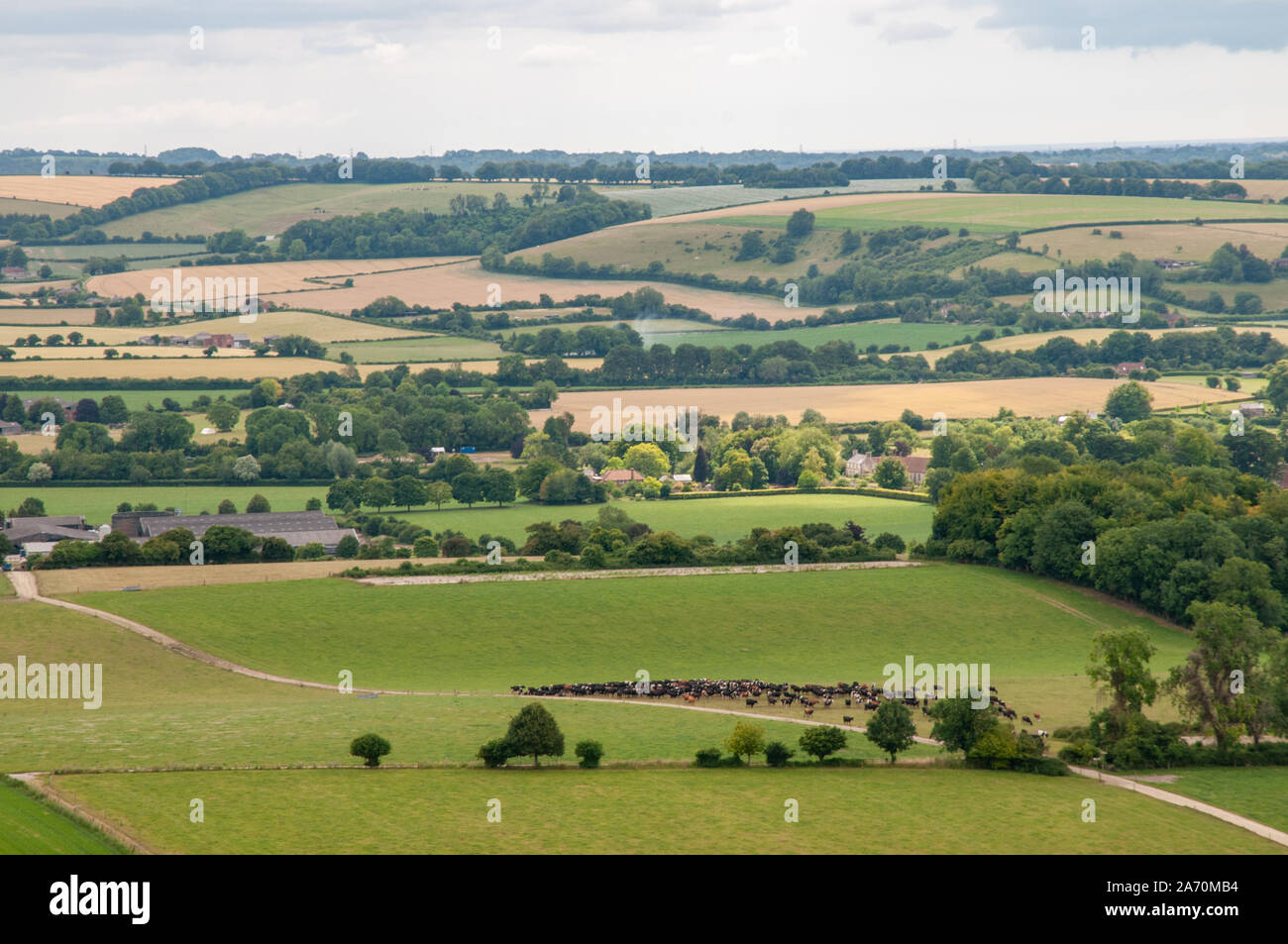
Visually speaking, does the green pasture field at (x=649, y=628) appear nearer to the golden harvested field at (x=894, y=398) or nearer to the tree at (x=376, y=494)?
the tree at (x=376, y=494)

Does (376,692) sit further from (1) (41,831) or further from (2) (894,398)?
(2) (894,398)

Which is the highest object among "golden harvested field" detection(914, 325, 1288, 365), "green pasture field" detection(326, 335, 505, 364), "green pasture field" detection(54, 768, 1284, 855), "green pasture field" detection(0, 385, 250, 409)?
"golden harvested field" detection(914, 325, 1288, 365)

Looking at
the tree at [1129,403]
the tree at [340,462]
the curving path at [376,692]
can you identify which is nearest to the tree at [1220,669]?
Answer: the curving path at [376,692]

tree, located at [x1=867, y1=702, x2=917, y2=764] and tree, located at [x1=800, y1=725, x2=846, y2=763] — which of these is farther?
tree, located at [x1=867, y1=702, x2=917, y2=764]

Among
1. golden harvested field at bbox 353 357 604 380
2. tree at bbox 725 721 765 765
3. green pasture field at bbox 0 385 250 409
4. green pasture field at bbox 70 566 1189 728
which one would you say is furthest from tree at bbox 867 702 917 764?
golden harvested field at bbox 353 357 604 380

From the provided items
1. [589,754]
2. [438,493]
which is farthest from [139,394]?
[589,754]

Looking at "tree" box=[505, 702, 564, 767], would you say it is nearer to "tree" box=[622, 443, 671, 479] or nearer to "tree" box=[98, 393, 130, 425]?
"tree" box=[622, 443, 671, 479]
